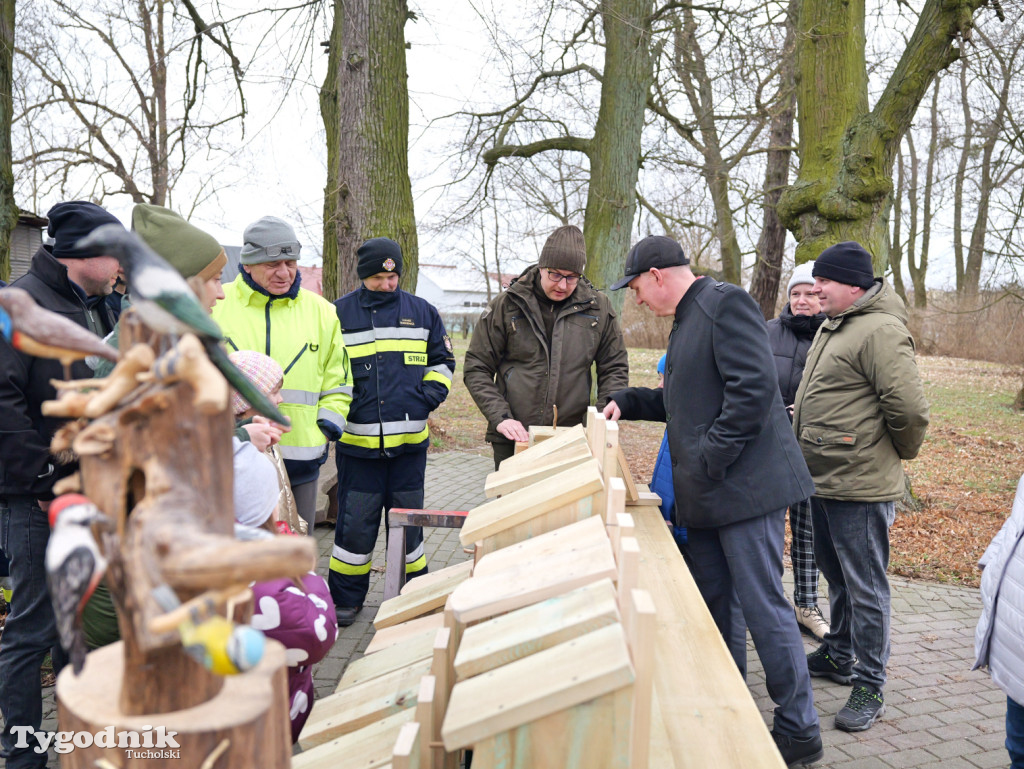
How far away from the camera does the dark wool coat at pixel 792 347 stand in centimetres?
437

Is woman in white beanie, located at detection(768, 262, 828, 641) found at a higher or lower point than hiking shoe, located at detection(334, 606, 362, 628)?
higher

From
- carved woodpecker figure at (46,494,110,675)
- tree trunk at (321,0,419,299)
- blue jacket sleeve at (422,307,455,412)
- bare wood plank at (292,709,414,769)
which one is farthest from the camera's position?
tree trunk at (321,0,419,299)

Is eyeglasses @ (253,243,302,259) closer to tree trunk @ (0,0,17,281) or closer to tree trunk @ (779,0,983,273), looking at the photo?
tree trunk @ (779,0,983,273)

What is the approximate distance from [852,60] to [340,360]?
544 centimetres

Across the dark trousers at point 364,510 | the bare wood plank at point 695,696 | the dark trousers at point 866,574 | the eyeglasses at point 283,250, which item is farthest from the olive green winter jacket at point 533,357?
the bare wood plank at point 695,696

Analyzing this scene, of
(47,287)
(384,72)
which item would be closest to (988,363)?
(384,72)

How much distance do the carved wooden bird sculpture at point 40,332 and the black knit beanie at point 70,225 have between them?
173 centimetres

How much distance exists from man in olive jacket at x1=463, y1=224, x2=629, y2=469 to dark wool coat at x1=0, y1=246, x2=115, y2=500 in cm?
207

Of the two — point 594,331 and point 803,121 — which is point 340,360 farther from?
point 803,121

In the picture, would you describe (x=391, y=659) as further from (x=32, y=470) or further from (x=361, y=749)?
(x=32, y=470)

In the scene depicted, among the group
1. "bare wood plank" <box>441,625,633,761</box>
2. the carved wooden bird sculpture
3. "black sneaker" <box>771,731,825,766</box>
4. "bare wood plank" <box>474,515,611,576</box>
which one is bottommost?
"black sneaker" <box>771,731,825,766</box>

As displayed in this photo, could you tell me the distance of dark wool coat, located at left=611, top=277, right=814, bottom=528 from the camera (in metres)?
2.79

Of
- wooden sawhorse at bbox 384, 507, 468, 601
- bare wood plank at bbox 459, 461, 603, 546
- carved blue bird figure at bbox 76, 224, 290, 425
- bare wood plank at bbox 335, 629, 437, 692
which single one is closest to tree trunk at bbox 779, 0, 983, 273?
wooden sawhorse at bbox 384, 507, 468, 601

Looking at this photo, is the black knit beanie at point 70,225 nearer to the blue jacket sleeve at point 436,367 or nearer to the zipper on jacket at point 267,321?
the zipper on jacket at point 267,321
